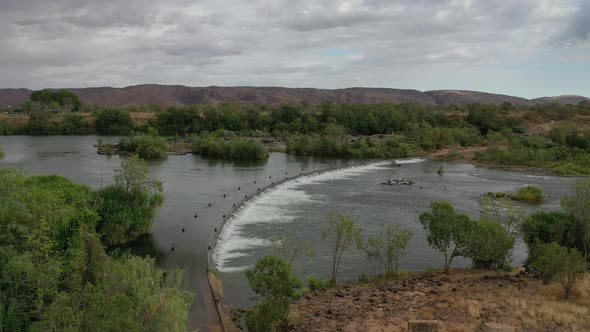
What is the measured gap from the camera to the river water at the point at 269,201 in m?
32.0

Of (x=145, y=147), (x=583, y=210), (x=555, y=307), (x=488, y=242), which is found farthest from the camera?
(x=145, y=147)

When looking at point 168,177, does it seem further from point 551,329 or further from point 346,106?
point 346,106

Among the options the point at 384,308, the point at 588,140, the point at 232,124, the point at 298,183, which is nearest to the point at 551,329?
the point at 384,308

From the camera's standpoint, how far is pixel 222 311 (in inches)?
942

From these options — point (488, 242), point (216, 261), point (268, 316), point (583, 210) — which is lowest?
point (216, 261)

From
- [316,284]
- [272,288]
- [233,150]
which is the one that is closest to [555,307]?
[316,284]

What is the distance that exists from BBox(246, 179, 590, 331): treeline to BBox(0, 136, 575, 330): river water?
214 centimetres

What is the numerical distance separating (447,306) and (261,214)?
891 inches

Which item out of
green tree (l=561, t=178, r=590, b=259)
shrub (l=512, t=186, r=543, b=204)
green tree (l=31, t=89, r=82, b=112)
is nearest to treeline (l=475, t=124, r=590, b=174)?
shrub (l=512, t=186, r=543, b=204)

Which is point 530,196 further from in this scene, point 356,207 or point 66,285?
point 66,285

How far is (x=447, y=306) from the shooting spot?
24.7 metres

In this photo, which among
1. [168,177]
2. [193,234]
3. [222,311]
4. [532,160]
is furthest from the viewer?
[532,160]

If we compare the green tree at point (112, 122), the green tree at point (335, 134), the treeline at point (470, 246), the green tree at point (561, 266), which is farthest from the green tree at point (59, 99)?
the green tree at point (561, 266)

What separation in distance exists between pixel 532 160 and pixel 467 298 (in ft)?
221
